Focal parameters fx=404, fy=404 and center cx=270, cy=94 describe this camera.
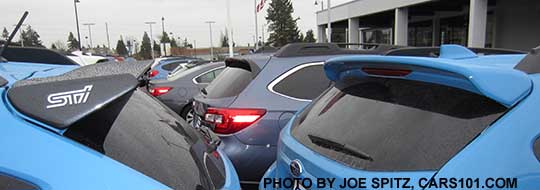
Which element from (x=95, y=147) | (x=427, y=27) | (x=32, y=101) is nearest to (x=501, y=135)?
(x=95, y=147)

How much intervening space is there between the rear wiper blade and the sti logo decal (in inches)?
42.6

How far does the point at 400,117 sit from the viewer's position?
171 cm

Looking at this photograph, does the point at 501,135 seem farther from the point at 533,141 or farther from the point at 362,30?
the point at 362,30

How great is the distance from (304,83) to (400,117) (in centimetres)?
193

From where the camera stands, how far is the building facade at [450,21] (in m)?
19.7

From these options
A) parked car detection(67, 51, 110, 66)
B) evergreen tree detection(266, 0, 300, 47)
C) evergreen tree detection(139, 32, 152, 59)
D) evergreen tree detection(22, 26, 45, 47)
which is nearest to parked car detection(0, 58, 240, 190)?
parked car detection(67, 51, 110, 66)

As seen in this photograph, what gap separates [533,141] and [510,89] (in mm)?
195

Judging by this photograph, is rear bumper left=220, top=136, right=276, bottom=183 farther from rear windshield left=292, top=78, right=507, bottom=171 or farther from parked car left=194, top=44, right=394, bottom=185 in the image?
rear windshield left=292, top=78, right=507, bottom=171

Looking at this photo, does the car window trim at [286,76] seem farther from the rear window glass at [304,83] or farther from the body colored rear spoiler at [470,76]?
the body colored rear spoiler at [470,76]

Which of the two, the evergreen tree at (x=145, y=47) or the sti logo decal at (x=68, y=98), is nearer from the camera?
the sti logo decal at (x=68, y=98)

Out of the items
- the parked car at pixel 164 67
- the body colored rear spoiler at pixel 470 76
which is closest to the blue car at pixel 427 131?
the body colored rear spoiler at pixel 470 76

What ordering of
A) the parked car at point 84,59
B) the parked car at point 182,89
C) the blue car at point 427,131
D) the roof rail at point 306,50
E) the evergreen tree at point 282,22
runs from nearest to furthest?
the blue car at point 427,131 → the roof rail at point 306,50 → the parked car at point 84,59 → the parked car at point 182,89 → the evergreen tree at point 282,22

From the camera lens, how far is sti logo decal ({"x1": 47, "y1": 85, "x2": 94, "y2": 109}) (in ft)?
3.84

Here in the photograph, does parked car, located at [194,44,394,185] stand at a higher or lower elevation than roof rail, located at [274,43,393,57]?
lower
